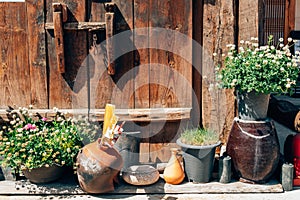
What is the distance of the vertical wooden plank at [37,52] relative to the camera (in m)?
3.31

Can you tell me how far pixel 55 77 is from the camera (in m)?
3.41

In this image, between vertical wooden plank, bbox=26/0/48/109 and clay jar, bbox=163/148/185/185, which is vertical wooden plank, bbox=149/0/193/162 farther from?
vertical wooden plank, bbox=26/0/48/109

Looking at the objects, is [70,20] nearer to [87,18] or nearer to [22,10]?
[87,18]

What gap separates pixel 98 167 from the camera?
2957 mm

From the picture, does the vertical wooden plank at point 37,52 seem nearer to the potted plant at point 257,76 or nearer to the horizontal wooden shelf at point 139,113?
the horizontal wooden shelf at point 139,113

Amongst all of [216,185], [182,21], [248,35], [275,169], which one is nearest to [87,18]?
[182,21]

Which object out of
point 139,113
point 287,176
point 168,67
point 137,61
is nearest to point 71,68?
point 137,61

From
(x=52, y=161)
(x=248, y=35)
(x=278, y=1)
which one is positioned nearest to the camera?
(x=52, y=161)

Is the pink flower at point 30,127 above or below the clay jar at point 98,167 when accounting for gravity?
above

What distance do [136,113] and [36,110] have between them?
0.81 metres

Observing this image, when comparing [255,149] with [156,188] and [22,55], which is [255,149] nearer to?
[156,188]

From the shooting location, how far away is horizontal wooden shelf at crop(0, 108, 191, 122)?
340 cm

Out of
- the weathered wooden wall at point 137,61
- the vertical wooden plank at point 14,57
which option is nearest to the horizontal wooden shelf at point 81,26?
the weathered wooden wall at point 137,61

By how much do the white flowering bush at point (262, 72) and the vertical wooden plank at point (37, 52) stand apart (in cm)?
142
